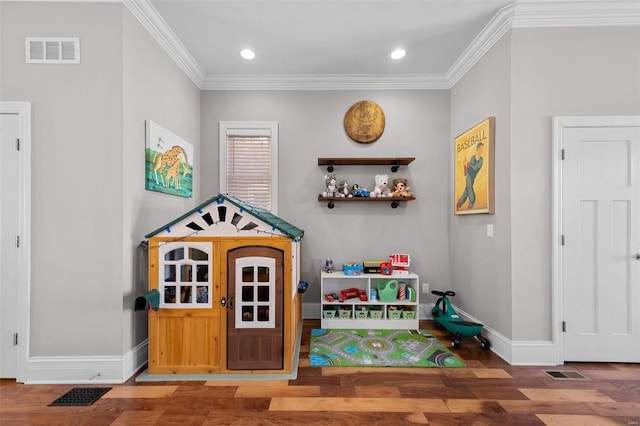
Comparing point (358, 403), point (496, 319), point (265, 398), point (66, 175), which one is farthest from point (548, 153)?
point (66, 175)

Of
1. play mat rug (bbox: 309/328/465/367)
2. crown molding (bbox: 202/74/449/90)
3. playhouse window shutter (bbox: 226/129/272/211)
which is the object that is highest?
crown molding (bbox: 202/74/449/90)

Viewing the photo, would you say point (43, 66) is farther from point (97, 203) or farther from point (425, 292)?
point (425, 292)

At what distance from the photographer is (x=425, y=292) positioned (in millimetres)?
3789

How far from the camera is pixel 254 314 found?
7.91 feet

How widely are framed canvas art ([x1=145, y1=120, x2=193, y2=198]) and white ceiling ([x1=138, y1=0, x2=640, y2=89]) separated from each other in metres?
0.88

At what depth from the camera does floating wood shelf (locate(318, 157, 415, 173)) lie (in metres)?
3.60

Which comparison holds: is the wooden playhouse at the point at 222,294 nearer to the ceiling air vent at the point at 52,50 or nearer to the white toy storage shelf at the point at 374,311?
the white toy storage shelf at the point at 374,311

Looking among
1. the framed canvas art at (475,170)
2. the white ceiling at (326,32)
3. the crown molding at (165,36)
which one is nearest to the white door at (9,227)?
the crown molding at (165,36)

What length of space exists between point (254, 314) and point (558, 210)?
269 cm

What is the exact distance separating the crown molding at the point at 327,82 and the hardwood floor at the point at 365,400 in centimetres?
317

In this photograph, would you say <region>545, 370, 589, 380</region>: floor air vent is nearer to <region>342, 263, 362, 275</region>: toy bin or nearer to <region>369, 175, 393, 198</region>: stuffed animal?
<region>342, 263, 362, 275</region>: toy bin

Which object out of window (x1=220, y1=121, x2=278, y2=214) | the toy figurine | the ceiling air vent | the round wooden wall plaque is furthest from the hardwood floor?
the round wooden wall plaque

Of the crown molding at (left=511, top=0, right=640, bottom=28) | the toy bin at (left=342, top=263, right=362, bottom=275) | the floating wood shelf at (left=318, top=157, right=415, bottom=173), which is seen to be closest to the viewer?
the crown molding at (left=511, top=0, right=640, bottom=28)

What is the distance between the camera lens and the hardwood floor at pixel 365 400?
186cm
